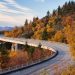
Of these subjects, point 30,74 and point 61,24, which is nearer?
point 30,74

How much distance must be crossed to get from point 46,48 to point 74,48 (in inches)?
2668

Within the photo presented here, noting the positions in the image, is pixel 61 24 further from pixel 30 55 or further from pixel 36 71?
pixel 36 71

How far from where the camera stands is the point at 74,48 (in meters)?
35.5

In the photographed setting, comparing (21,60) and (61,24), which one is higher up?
(61,24)

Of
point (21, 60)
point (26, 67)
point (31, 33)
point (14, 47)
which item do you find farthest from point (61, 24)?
point (26, 67)

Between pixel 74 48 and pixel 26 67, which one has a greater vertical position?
pixel 74 48

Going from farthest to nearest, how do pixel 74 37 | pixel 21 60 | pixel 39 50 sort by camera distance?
pixel 39 50 < pixel 21 60 < pixel 74 37

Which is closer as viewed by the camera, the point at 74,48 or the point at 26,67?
the point at 74,48

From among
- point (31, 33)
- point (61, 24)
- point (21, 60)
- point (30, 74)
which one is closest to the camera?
point (30, 74)

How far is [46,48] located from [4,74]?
204ft

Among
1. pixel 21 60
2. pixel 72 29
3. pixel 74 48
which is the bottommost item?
pixel 21 60

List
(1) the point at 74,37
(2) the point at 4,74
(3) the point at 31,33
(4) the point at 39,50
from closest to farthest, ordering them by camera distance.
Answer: (1) the point at 74,37 → (2) the point at 4,74 → (4) the point at 39,50 → (3) the point at 31,33

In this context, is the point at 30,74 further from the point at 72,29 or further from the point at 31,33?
the point at 31,33

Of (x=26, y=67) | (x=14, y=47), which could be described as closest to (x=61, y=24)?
(x=14, y=47)
